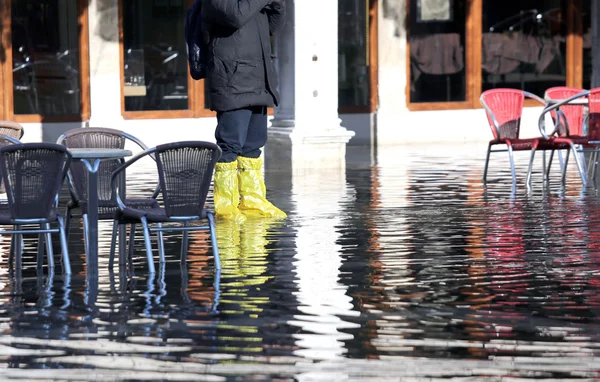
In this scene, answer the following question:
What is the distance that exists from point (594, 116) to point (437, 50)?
7.56m

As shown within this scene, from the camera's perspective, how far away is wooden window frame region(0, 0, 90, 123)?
56.6 feet

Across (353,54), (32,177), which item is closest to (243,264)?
(32,177)

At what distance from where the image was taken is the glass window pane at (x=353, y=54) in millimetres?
18844

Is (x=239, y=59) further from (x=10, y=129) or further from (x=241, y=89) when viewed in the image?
(x=10, y=129)

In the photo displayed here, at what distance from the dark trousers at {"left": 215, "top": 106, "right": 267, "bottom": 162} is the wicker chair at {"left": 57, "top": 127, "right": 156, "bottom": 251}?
120cm

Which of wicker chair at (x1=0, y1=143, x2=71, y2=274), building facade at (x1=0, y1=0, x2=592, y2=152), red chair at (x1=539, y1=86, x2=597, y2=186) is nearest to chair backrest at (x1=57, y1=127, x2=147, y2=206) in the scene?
wicker chair at (x1=0, y1=143, x2=71, y2=274)

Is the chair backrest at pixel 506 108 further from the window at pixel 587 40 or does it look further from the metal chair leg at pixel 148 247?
the window at pixel 587 40

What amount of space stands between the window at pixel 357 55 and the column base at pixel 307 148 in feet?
12.9

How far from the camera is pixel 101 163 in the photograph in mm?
8141

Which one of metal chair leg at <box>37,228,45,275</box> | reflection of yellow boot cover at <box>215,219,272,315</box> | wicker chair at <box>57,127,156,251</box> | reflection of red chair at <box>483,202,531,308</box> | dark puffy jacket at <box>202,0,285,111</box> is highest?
dark puffy jacket at <box>202,0,285,111</box>

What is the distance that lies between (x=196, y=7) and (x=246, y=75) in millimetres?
625

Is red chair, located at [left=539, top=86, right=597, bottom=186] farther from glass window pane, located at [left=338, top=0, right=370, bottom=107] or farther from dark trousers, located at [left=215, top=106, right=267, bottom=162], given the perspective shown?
glass window pane, located at [left=338, top=0, right=370, bottom=107]

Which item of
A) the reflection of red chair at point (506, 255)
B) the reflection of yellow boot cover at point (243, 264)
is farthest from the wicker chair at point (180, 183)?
the reflection of red chair at point (506, 255)

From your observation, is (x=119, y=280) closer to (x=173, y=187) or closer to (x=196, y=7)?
(x=173, y=187)
